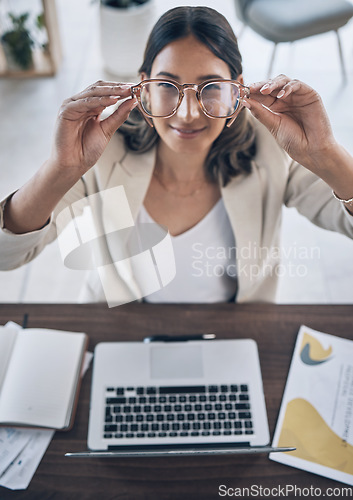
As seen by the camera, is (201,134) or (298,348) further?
(298,348)

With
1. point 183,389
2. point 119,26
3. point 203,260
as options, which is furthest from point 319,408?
point 119,26

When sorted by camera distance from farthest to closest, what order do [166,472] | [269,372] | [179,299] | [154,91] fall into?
[179,299]
[269,372]
[166,472]
[154,91]

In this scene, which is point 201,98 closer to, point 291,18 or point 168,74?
point 168,74

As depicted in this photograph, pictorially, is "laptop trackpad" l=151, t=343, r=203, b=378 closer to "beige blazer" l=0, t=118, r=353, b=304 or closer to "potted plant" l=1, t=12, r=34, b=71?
"beige blazer" l=0, t=118, r=353, b=304

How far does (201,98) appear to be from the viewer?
614 mm

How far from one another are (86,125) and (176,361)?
0.43 m

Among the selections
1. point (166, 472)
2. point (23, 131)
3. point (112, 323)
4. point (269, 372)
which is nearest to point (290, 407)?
point (269, 372)

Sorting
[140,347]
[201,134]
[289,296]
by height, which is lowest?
[289,296]

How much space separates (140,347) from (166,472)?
220mm

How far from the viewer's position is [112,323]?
2.97 ft

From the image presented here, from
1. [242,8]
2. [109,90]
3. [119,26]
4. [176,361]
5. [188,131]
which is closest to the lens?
[109,90]

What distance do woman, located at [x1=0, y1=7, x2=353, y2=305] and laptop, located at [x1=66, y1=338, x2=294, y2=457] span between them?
0.42 feet

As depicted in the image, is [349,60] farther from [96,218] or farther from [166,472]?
[166,472]

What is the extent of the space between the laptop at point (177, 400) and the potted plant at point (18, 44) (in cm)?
188
